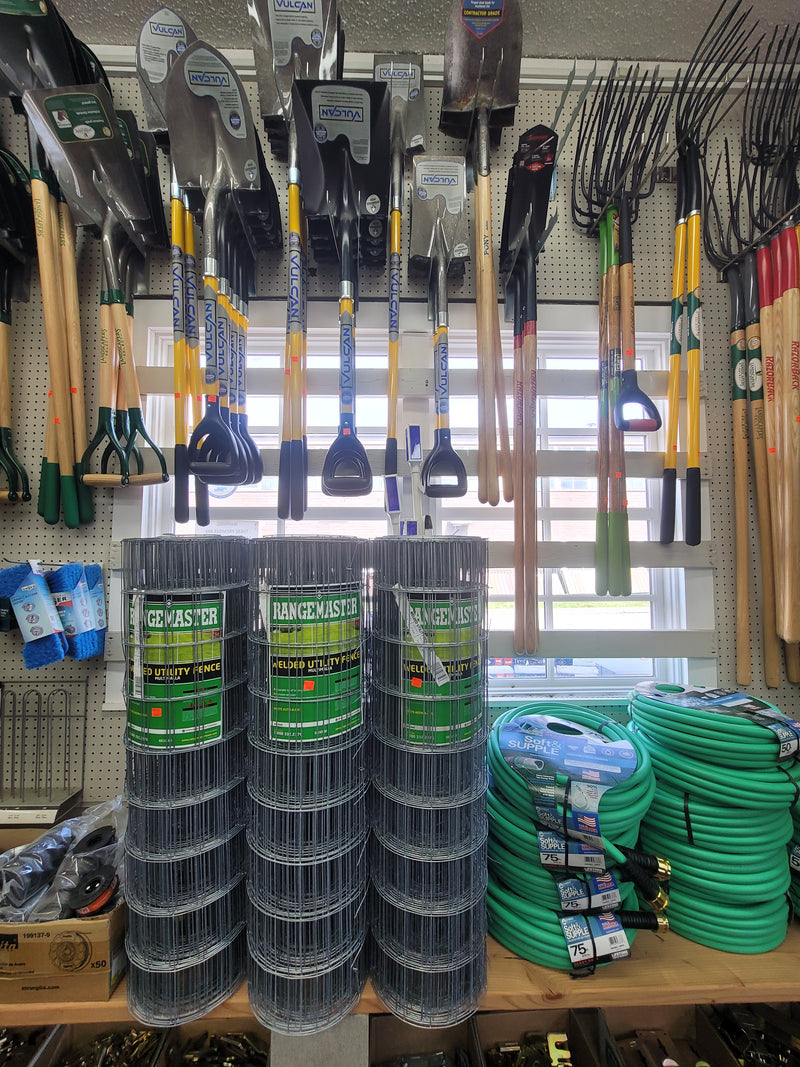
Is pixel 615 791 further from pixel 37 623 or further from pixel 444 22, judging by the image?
pixel 444 22

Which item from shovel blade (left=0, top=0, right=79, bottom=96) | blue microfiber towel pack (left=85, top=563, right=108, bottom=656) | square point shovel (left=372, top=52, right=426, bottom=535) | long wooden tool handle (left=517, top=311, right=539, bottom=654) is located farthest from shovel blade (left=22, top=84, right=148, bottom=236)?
long wooden tool handle (left=517, top=311, right=539, bottom=654)

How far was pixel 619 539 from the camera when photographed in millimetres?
1282

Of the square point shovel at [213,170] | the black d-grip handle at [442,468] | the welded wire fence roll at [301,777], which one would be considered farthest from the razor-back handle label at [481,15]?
the welded wire fence roll at [301,777]

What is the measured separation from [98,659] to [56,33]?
163 centimetres

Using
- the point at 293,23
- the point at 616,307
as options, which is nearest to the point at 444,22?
the point at 293,23

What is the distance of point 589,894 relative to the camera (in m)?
0.88

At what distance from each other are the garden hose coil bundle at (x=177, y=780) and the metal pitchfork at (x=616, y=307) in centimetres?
105

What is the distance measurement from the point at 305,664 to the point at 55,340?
1.20 m

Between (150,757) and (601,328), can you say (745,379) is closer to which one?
(601,328)

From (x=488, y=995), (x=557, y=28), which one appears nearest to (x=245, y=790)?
(x=488, y=995)

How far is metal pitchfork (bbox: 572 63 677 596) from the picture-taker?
4.10ft

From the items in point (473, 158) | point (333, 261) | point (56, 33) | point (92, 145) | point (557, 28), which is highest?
point (557, 28)

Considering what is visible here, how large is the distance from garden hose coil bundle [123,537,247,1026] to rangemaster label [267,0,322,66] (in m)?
1.38

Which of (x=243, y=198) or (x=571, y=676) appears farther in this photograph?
(x=571, y=676)
